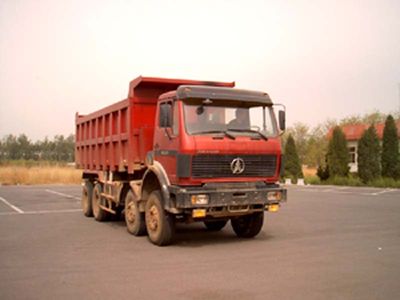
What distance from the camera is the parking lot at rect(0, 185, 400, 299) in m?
5.68

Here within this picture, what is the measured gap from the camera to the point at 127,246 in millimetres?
8766

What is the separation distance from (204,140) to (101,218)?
5.63m

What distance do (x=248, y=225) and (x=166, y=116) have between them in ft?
9.86

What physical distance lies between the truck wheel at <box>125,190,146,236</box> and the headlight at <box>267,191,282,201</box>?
2.78m

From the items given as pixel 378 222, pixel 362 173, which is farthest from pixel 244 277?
pixel 362 173

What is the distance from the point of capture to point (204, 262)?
24.1ft

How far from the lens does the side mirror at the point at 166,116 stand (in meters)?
8.52

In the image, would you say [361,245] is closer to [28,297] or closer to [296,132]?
[28,297]

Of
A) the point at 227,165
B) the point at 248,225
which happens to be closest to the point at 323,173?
the point at 248,225

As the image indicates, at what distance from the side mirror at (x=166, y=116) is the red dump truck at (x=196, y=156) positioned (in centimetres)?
2

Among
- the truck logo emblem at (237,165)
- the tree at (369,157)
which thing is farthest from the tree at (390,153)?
the truck logo emblem at (237,165)

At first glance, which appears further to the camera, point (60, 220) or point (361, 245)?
point (60, 220)

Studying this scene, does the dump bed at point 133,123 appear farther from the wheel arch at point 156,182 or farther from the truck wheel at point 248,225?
the truck wheel at point 248,225

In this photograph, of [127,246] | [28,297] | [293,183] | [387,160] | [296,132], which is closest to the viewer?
[28,297]
